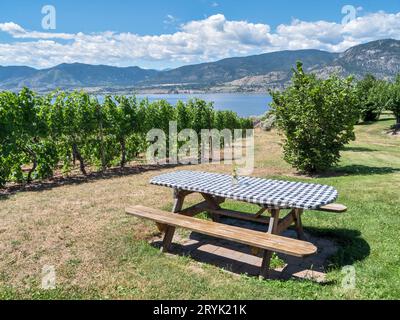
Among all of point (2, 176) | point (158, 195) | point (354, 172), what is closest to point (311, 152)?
A: point (354, 172)

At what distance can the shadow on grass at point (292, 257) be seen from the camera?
5.86 metres

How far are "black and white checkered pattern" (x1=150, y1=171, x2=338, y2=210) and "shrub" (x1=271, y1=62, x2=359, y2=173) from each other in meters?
7.23

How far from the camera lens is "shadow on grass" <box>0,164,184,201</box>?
39.9 feet

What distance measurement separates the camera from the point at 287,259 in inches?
252

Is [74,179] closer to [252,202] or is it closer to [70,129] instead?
[70,129]

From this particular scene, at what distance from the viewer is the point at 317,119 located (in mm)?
13625

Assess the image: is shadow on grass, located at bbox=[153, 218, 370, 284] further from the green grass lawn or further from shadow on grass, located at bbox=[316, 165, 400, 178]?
shadow on grass, located at bbox=[316, 165, 400, 178]

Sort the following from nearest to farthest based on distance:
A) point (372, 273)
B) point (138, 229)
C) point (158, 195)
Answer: point (372, 273) < point (138, 229) < point (158, 195)

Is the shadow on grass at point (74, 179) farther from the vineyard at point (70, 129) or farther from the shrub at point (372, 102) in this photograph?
the shrub at point (372, 102)

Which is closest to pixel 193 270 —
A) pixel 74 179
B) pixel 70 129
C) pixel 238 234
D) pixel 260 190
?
pixel 238 234

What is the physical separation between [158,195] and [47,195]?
3680mm

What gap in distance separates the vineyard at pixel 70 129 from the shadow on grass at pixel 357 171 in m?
9.44

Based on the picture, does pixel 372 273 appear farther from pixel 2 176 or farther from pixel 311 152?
pixel 2 176
